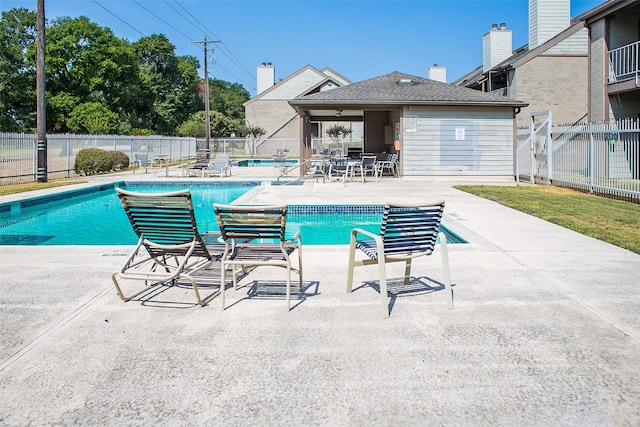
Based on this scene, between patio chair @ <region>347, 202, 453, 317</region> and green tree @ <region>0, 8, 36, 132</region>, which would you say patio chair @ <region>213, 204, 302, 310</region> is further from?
green tree @ <region>0, 8, 36, 132</region>

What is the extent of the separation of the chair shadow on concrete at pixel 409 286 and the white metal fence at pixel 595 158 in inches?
340

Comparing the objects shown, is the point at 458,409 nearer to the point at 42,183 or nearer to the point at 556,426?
the point at 556,426

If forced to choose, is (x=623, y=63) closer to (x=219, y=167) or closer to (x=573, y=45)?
(x=573, y=45)

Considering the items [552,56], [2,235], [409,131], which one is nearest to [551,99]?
[552,56]

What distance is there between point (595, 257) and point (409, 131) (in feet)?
41.0

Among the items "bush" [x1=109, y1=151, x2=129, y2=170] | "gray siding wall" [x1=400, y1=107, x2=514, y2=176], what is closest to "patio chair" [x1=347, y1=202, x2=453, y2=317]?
"gray siding wall" [x1=400, y1=107, x2=514, y2=176]

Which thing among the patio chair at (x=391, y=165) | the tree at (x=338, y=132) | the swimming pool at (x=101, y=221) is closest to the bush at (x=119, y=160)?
the swimming pool at (x=101, y=221)

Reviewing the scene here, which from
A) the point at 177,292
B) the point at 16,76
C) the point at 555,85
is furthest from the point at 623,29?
the point at 16,76

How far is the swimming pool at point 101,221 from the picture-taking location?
29.1ft

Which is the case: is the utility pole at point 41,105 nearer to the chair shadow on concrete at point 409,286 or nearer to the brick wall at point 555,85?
the chair shadow on concrete at point 409,286

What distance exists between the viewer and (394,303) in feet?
14.7

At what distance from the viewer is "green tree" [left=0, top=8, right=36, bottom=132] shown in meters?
45.3

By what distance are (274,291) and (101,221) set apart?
7.36 m

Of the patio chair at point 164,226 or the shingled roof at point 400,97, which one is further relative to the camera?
the shingled roof at point 400,97
